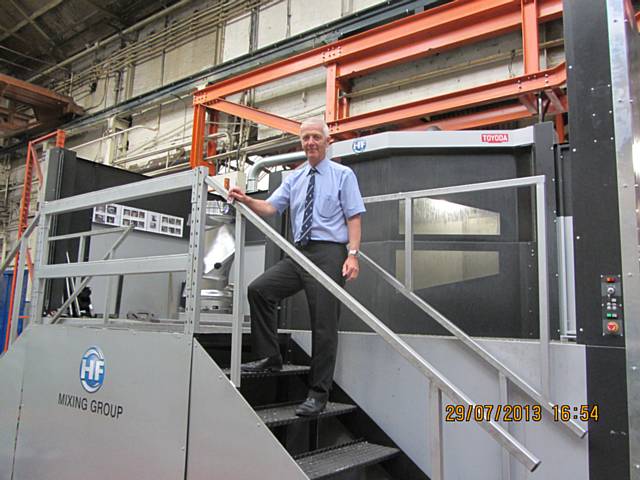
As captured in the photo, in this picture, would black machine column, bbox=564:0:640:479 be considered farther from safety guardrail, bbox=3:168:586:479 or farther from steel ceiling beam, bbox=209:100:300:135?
steel ceiling beam, bbox=209:100:300:135

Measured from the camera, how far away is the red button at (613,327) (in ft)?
5.76

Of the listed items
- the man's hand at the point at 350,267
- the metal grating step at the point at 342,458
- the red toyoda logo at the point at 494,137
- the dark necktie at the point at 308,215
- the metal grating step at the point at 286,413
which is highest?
the red toyoda logo at the point at 494,137

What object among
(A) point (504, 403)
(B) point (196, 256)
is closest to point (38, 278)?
(B) point (196, 256)

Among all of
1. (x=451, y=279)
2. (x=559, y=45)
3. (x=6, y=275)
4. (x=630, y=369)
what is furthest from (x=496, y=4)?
(x=6, y=275)

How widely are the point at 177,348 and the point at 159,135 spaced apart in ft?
21.5

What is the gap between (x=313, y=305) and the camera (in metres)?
2.49

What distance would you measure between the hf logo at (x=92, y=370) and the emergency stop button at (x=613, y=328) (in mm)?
2467

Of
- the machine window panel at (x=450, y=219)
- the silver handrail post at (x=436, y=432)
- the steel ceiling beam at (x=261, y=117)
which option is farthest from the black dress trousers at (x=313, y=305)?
the steel ceiling beam at (x=261, y=117)

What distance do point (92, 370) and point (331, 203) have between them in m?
1.66

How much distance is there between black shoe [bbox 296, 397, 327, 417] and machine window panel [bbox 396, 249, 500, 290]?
1.23 m

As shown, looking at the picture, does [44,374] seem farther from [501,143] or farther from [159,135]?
[159,135]

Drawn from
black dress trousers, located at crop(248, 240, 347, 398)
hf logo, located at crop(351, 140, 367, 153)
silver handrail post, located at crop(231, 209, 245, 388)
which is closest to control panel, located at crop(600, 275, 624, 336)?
black dress trousers, located at crop(248, 240, 347, 398)

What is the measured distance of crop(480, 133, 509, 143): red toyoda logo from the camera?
3.49 meters

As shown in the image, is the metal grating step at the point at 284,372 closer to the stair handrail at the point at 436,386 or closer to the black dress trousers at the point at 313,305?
the black dress trousers at the point at 313,305
